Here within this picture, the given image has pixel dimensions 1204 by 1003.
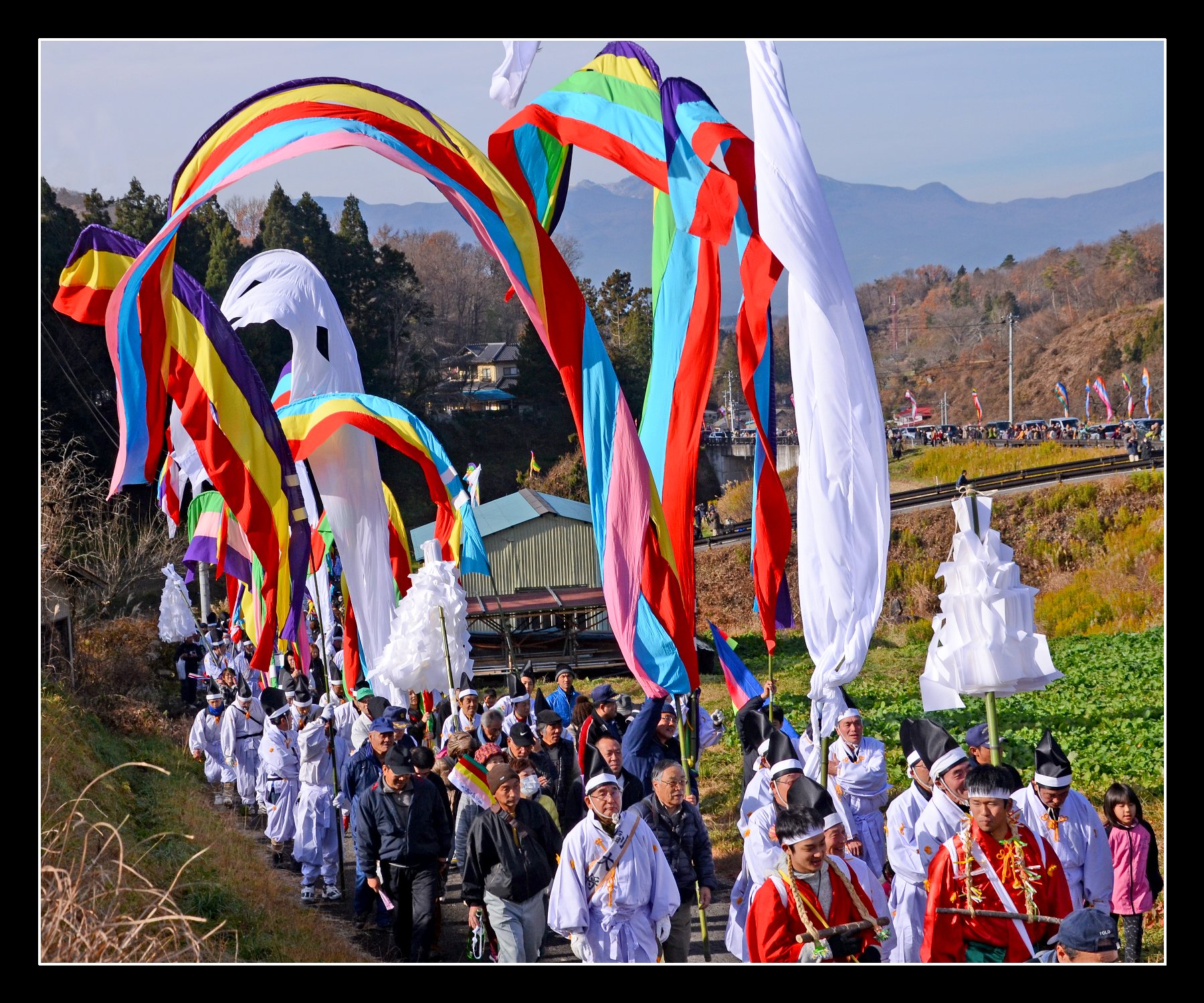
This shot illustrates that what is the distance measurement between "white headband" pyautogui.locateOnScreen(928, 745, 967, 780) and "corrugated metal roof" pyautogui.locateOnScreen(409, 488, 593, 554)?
767 inches

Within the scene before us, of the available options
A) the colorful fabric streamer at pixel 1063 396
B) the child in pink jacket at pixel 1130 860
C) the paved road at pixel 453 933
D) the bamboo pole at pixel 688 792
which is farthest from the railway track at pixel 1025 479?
the child in pink jacket at pixel 1130 860

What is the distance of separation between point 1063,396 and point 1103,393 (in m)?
2.95

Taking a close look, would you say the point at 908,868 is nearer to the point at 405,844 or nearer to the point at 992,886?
the point at 992,886

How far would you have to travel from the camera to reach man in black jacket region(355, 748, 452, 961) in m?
7.72

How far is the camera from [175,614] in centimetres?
2039

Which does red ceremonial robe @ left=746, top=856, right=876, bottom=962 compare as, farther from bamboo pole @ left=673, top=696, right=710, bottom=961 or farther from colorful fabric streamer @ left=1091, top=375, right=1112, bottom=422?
colorful fabric streamer @ left=1091, top=375, right=1112, bottom=422

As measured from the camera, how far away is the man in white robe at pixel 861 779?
823 centimetres

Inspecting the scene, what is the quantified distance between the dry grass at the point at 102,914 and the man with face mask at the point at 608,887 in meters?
1.76

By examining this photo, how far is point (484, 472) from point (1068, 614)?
2514cm

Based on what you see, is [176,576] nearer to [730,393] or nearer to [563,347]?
[563,347]

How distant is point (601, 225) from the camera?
78.7m

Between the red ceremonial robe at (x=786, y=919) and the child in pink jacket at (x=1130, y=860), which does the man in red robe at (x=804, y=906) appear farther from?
the child in pink jacket at (x=1130, y=860)

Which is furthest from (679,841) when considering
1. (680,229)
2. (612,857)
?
(680,229)

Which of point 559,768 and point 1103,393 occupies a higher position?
point 1103,393
